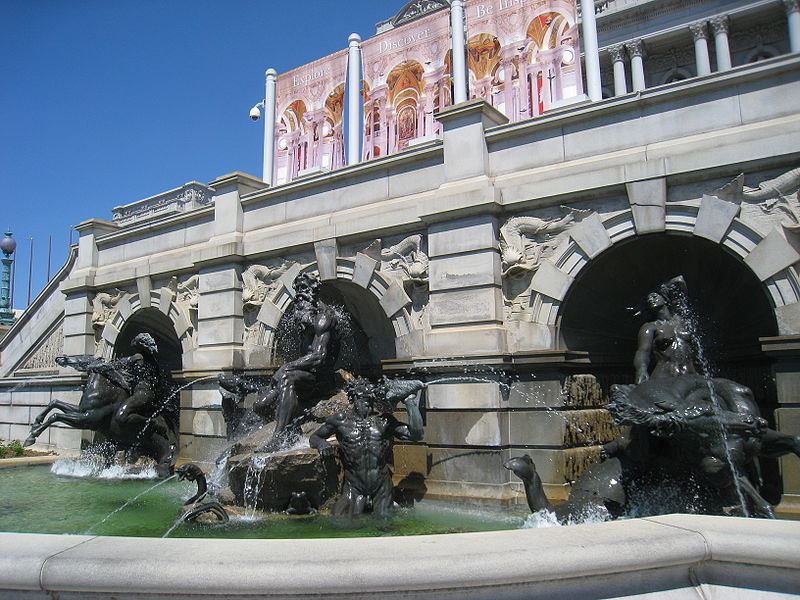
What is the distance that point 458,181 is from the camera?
1091 centimetres

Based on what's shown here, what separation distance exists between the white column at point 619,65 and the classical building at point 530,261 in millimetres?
23258

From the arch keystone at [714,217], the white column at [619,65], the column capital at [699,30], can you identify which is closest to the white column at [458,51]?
the arch keystone at [714,217]

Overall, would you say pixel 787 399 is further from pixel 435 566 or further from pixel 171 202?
pixel 171 202

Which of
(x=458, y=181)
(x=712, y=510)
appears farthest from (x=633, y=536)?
(x=458, y=181)

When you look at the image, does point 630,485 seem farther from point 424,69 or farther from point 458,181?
point 424,69

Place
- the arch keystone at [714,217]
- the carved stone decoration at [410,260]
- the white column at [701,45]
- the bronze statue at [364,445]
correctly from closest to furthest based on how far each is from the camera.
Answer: the arch keystone at [714,217]
the bronze statue at [364,445]
the carved stone decoration at [410,260]
the white column at [701,45]

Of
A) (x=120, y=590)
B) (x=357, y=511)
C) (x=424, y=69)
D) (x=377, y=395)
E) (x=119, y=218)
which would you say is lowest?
(x=357, y=511)

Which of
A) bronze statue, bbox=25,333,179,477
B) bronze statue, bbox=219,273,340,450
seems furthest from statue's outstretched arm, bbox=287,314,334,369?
bronze statue, bbox=25,333,179,477

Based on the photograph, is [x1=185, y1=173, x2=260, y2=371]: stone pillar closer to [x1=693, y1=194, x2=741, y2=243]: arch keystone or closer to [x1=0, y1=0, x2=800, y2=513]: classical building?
[x1=0, y1=0, x2=800, y2=513]: classical building

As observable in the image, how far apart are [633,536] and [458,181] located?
794 centimetres

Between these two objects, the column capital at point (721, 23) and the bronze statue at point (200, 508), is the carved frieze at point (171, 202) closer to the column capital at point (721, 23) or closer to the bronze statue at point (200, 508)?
the bronze statue at point (200, 508)

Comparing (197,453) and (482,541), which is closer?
(482,541)

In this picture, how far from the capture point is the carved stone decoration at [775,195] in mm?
8219

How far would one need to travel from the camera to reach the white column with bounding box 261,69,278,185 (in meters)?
26.6
